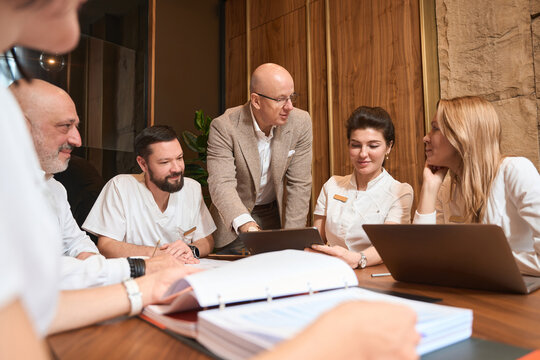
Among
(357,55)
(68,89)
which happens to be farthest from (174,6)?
(357,55)

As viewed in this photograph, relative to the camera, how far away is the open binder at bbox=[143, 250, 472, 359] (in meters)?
0.57

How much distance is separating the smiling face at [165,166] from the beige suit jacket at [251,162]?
23cm

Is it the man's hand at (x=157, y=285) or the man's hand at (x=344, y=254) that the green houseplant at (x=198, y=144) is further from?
the man's hand at (x=157, y=285)

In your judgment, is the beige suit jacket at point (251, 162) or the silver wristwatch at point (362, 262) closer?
the silver wristwatch at point (362, 262)

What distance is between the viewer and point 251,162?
2830 mm

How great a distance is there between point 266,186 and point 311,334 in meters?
2.62

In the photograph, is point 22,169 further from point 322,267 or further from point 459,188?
point 459,188

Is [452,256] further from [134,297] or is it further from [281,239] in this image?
[134,297]

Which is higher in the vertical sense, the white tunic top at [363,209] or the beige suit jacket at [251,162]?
the beige suit jacket at [251,162]

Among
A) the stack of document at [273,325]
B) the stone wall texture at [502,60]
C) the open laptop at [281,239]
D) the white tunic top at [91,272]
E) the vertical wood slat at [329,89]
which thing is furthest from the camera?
the vertical wood slat at [329,89]

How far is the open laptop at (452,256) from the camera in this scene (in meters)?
0.97

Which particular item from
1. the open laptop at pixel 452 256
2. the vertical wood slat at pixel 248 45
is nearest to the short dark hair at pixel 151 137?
the open laptop at pixel 452 256

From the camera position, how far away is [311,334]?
0.39 metres

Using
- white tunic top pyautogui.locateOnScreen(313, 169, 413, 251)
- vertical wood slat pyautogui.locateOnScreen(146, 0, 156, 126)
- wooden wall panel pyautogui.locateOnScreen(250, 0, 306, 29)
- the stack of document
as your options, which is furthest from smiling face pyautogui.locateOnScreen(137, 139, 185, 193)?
wooden wall panel pyautogui.locateOnScreen(250, 0, 306, 29)
